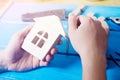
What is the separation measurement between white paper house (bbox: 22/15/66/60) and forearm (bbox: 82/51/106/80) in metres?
0.11

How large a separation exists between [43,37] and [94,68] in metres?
0.18

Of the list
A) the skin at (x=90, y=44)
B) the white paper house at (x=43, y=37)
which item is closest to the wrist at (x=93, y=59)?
the skin at (x=90, y=44)

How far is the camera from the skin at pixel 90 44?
53 centimetres

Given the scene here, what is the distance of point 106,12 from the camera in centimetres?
84

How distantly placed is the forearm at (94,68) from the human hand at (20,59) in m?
0.13

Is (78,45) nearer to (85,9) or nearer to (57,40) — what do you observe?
(57,40)

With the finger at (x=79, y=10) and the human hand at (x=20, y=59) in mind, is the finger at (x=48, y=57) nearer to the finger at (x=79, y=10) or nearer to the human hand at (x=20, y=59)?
the human hand at (x=20, y=59)

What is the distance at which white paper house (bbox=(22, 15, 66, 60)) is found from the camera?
0.62 m

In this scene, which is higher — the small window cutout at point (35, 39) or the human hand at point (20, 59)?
the small window cutout at point (35, 39)

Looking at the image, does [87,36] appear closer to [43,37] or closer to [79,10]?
[43,37]

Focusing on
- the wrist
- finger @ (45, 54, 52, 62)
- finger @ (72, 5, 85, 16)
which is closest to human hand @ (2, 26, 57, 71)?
finger @ (45, 54, 52, 62)

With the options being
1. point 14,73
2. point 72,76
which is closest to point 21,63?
point 14,73

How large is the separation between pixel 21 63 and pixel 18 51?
3cm

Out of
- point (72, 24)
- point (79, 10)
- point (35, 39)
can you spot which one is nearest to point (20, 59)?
point (35, 39)
